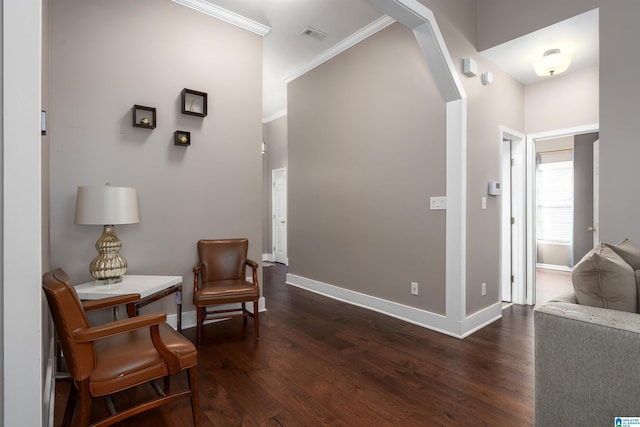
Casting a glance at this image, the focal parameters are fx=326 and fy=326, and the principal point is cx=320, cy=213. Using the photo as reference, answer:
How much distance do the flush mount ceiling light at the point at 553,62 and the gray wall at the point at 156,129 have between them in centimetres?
292

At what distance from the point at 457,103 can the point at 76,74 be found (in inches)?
127

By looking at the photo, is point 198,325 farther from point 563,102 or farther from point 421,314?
point 563,102

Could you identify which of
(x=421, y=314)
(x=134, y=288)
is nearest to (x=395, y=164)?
(x=421, y=314)

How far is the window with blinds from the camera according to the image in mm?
6223

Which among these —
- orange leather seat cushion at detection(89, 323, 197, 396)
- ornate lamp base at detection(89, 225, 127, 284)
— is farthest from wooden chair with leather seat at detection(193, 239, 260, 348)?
orange leather seat cushion at detection(89, 323, 197, 396)

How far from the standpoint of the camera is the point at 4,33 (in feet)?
3.29

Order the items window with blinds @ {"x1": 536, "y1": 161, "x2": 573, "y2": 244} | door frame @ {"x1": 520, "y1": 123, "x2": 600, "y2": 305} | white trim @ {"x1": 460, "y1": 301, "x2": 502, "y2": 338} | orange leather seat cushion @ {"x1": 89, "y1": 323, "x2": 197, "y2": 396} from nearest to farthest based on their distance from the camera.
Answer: orange leather seat cushion @ {"x1": 89, "y1": 323, "x2": 197, "y2": 396} < white trim @ {"x1": 460, "y1": 301, "x2": 502, "y2": 338} < door frame @ {"x1": 520, "y1": 123, "x2": 600, "y2": 305} < window with blinds @ {"x1": 536, "y1": 161, "x2": 573, "y2": 244}

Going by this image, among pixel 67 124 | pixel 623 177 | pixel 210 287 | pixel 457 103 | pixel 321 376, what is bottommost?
pixel 321 376

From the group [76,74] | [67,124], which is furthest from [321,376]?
[76,74]

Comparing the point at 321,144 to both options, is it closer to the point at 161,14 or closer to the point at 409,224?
the point at 409,224

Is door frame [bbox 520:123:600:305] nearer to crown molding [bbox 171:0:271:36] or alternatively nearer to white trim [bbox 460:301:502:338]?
white trim [bbox 460:301:502:338]

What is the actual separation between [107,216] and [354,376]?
2083 millimetres

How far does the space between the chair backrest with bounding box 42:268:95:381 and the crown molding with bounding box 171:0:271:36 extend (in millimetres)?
2875

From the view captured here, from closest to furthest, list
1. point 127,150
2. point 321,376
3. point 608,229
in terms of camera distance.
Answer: point 321,376, point 608,229, point 127,150
